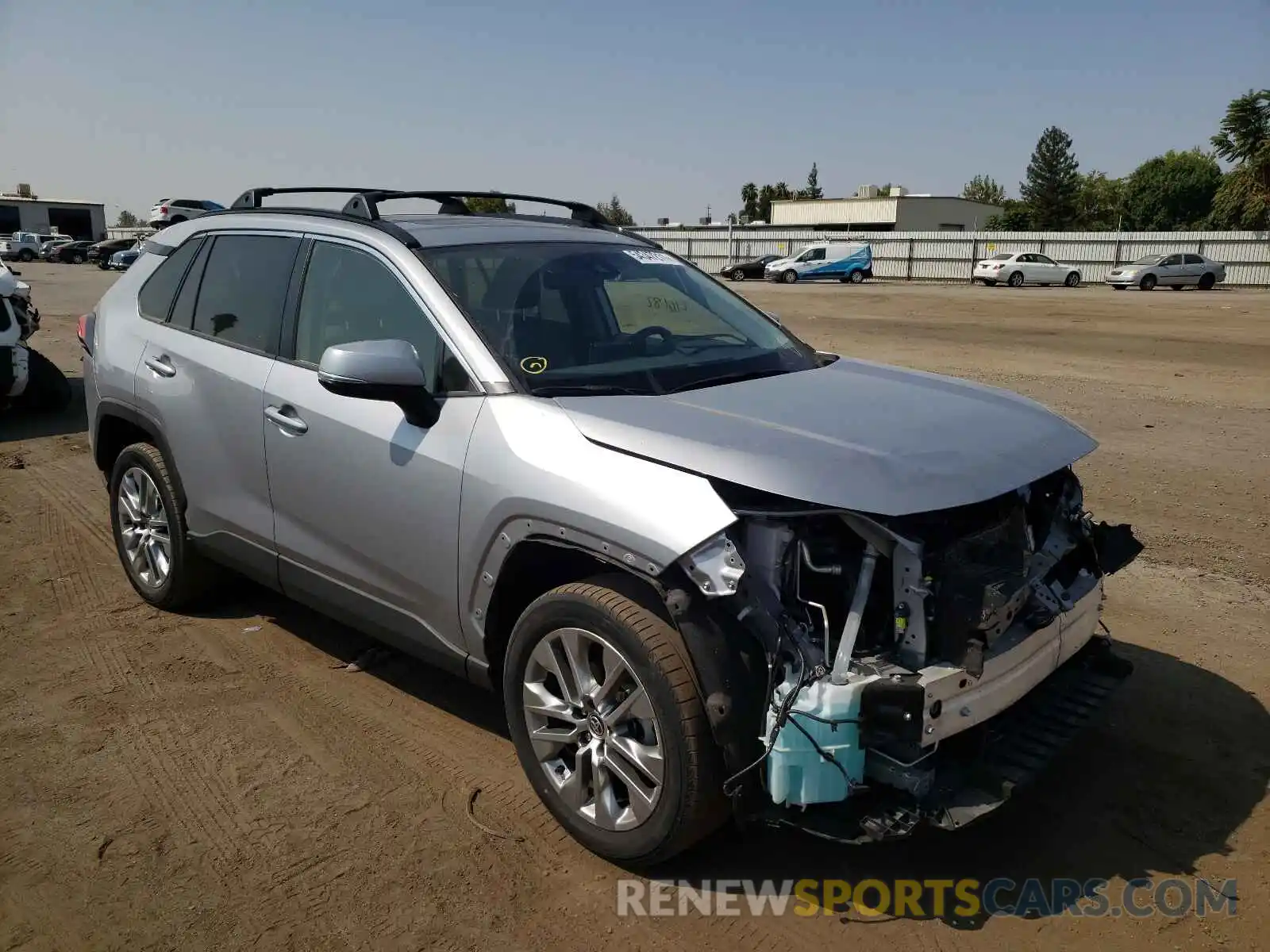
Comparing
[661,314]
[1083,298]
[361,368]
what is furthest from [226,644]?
[1083,298]

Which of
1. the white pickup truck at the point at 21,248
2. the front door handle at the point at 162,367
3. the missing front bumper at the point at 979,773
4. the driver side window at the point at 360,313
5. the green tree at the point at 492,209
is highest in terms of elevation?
the white pickup truck at the point at 21,248

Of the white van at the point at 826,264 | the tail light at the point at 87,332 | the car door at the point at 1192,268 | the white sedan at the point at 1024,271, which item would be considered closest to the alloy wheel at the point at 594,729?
the tail light at the point at 87,332

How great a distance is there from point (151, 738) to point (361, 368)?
1.81m

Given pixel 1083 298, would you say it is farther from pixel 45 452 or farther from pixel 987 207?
pixel 987 207

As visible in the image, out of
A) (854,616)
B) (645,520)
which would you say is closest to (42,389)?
(645,520)

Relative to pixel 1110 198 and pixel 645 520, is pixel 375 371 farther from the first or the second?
pixel 1110 198

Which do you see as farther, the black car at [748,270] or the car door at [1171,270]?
the black car at [748,270]

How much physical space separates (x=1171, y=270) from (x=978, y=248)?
972 centimetres

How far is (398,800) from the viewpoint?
11.4ft

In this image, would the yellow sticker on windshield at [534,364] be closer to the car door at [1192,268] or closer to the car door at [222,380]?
the car door at [222,380]

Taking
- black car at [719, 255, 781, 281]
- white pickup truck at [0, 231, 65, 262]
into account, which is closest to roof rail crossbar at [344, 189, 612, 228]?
black car at [719, 255, 781, 281]

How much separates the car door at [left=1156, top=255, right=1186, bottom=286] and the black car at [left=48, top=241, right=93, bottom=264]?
52.1 m

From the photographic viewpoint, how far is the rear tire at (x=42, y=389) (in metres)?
10.4

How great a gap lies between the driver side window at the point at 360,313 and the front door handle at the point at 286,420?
22 centimetres
